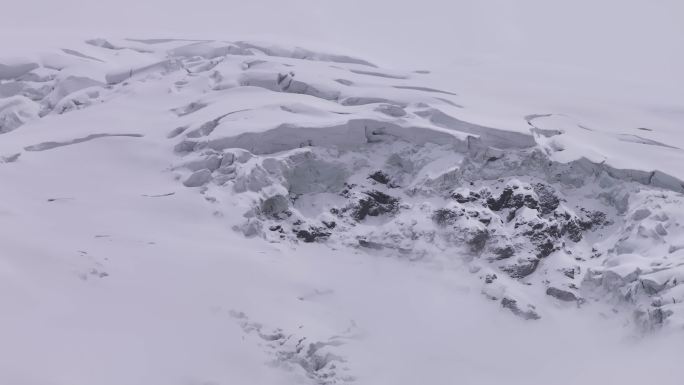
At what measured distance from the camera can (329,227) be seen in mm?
23938

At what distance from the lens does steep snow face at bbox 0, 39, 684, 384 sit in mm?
19078

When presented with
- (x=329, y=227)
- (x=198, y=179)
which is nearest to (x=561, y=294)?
(x=329, y=227)

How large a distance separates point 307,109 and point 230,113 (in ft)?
10.8

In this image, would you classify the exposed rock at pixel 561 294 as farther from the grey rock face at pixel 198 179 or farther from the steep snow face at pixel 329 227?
the grey rock face at pixel 198 179

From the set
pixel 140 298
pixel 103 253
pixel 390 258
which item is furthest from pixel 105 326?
pixel 390 258

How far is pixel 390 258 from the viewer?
2302cm

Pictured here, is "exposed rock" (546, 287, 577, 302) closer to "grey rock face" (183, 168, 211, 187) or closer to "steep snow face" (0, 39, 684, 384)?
"steep snow face" (0, 39, 684, 384)

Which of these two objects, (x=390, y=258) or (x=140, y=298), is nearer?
(x=140, y=298)

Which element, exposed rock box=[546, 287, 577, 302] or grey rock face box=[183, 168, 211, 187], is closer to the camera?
exposed rock box=[546, 287, 577, 302]

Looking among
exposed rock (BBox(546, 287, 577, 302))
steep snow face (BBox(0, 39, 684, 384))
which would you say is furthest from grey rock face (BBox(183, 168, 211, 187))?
exposed rock (BBox(546, 287, 577, 302))

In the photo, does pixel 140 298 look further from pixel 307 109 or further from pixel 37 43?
pixel 37 43

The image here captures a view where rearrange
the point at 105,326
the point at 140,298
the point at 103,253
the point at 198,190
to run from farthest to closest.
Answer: the point at 198,190 → the point at 103,253 → the point at 140,298 → the point at 105,326

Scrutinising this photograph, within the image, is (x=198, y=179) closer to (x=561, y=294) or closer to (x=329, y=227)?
(x=329, y=227)

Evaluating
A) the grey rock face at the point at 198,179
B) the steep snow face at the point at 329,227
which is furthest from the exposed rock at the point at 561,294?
the grey rock face at the point at 198,179
